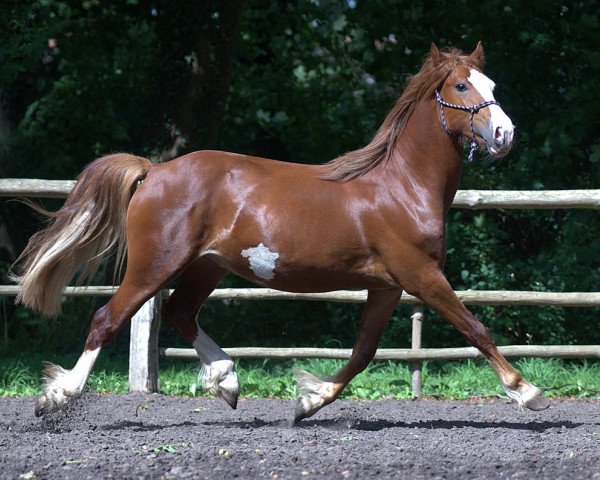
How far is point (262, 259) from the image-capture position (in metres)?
5.03

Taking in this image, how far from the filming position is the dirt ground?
3855 millimetres

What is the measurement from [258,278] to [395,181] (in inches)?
35.8

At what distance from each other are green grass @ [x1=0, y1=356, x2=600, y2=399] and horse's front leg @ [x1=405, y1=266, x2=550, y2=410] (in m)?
2.01

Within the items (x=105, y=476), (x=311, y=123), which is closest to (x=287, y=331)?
(x=311, y=123)

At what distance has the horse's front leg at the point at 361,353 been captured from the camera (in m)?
5.27

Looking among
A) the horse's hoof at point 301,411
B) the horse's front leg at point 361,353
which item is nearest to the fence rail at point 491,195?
the horse's front leg at point 361,353

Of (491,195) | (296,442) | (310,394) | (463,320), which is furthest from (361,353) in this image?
(491,195)

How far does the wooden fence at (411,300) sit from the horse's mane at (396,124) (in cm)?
163

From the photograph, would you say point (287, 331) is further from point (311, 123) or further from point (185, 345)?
point (311, 123)

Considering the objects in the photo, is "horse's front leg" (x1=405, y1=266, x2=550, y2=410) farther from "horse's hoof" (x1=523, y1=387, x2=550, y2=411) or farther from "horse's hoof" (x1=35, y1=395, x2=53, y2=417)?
"horse's hoof" (x1=35, y1=395, x2=53, y2=417)

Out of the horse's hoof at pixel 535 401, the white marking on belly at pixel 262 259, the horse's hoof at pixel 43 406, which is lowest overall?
the horse's hoof at pixel 43 406

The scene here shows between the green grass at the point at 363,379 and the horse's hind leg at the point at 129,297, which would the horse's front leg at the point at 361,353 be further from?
the green grass at the point at 363,379

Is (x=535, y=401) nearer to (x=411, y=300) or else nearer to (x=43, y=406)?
(x=411, y=300)

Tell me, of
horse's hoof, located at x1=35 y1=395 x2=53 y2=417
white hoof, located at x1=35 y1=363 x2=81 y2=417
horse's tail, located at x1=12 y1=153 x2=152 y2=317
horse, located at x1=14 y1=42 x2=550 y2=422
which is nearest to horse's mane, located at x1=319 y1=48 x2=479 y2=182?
horse, located at x1=14 y1=42 x2=550 y2=422
